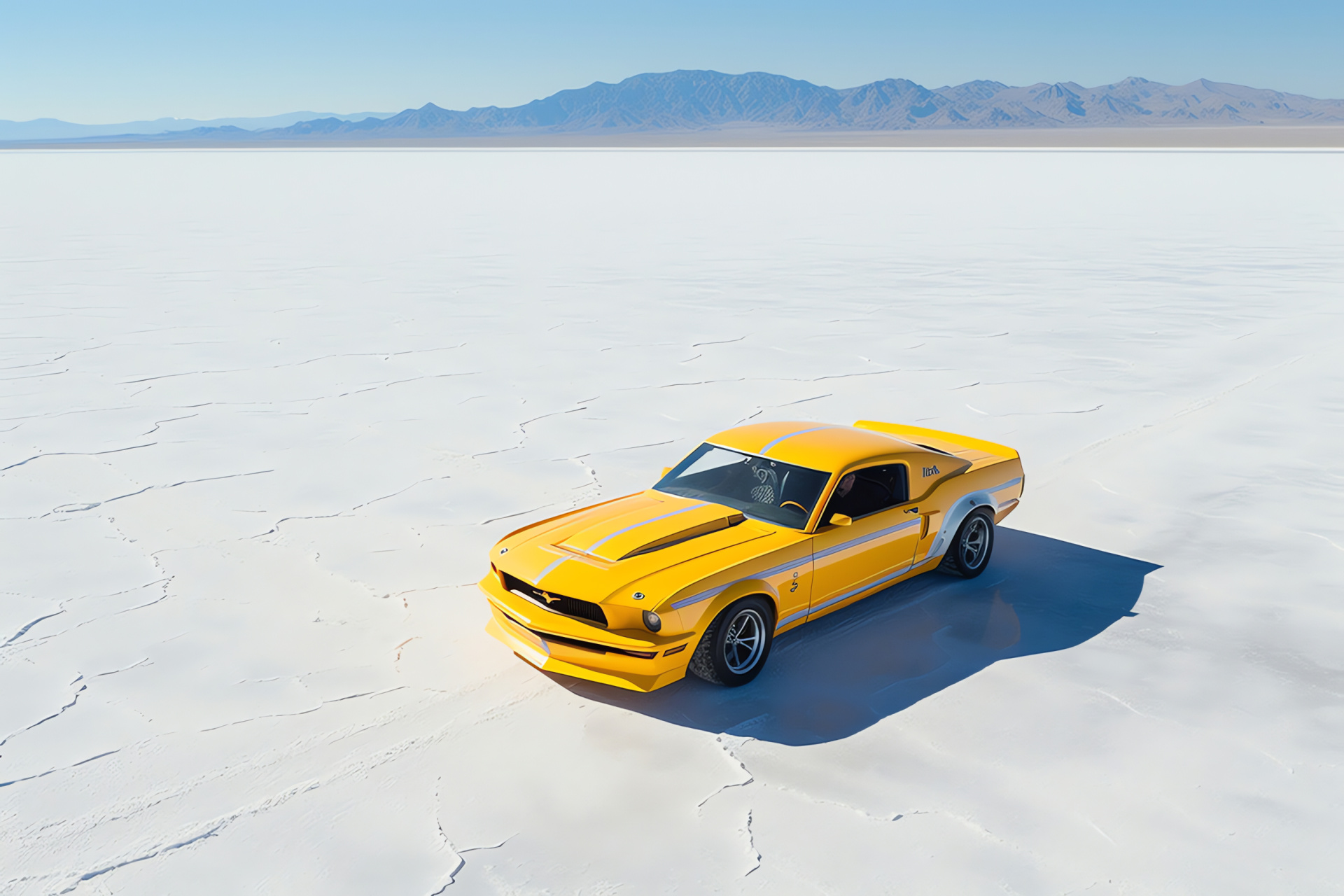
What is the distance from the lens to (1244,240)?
25.2 meters

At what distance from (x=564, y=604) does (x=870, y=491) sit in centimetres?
200

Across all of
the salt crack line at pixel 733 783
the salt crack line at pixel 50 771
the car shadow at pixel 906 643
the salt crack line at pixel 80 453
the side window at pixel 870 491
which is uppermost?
the side window at pixel 870 491

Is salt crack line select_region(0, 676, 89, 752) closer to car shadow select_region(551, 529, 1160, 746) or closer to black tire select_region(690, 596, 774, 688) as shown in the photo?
car shadow select_region(551, 529, 1160, 746)

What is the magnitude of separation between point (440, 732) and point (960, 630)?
2.89 m

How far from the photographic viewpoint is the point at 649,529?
18.0 feet

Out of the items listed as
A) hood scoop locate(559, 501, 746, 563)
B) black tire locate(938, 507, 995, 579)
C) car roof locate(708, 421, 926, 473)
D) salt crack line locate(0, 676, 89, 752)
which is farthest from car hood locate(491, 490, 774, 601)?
salt crack line locate(0, 676, 89, 752)

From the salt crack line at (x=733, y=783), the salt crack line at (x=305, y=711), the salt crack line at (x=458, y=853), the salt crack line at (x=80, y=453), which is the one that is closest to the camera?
the salt crack line at (x=458, y=853)

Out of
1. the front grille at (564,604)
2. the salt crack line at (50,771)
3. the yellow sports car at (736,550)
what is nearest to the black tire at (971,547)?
the yellow sports car at (736,550)

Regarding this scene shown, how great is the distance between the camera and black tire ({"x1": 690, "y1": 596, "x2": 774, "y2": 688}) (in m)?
5.13

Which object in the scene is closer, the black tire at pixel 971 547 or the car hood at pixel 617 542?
the car hood at pixel 617 542

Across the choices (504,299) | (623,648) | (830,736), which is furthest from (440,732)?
(504,299)

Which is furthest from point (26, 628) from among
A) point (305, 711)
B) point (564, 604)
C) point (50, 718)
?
point (564, 604)

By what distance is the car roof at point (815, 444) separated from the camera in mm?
5961

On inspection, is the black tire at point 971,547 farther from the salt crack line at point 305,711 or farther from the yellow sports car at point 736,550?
the salt crack line at point 305,711
